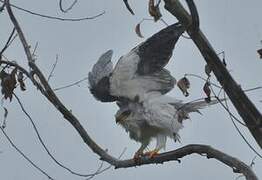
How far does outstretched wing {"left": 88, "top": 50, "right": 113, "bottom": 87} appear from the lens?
9.00 metres

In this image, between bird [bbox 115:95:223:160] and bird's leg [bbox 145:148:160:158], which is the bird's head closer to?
bird [bbox 115:95:223:160]

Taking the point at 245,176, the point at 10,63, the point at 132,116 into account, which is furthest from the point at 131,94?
the point at 245,176

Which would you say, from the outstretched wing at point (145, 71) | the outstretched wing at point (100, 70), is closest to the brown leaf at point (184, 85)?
the outstretched wing at point (145, 71)

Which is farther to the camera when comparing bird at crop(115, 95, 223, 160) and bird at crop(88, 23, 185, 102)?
bird at crop(115, 95, 223, 160)

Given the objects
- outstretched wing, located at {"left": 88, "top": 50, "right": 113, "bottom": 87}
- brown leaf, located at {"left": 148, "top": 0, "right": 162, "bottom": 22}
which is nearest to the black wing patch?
outstretched wing, located at {"left": 88, "top": 50, "right": 113, "bottom": 87}

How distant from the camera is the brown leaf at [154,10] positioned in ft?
17.0

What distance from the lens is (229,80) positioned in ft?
15.6

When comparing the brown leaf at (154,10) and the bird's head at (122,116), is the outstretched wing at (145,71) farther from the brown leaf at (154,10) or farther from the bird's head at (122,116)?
the brown leaf at (154,10)

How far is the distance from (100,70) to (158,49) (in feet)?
3.93

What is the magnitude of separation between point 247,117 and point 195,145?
3.23ft

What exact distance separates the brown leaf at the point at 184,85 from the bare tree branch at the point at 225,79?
87 centimetres

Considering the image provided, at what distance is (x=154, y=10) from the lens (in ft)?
17.1

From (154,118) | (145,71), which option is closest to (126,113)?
(154,118)

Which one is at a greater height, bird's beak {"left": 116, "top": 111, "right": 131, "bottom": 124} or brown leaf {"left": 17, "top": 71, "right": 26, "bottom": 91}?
brown leaf {"left": 17, "top": 71, "right": 26, "bottom": 91}
